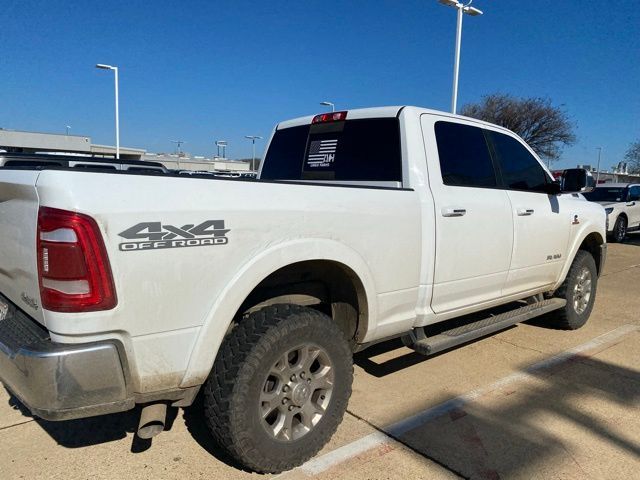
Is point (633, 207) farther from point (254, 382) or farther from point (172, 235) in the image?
point (172, 235)

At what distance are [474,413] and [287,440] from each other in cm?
145

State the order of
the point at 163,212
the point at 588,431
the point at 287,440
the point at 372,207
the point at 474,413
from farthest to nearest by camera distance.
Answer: the point at 474,413
the point at 588,431
the point at 372,207
the point at 287,440
the point at 163,212

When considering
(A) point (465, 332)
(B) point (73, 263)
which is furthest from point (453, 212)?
(B) point (73, 263)

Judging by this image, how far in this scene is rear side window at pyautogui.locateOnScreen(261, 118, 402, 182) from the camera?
362cm

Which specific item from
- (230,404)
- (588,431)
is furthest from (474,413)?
→ (230,404)

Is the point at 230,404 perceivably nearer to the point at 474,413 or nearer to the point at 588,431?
the point at 474,413

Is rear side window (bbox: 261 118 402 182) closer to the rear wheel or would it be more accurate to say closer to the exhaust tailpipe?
the exhaust tailpipe

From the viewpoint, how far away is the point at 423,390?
3775 millimetres

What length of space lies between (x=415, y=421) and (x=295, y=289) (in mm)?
1207

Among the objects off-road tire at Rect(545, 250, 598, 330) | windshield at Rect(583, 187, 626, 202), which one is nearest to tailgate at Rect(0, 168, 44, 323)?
off-road tire at Rect(545, 250, 598, 330)

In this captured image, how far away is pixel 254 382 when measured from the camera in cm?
245

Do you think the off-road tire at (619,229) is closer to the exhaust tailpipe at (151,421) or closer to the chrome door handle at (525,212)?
the chrome door handle at (525,212)

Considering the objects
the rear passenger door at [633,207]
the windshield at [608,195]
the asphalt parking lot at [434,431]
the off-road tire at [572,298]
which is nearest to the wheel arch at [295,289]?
the asphalt parking lot at [434,431]

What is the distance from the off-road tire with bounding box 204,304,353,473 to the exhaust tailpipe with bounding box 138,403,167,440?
0.23 metres
